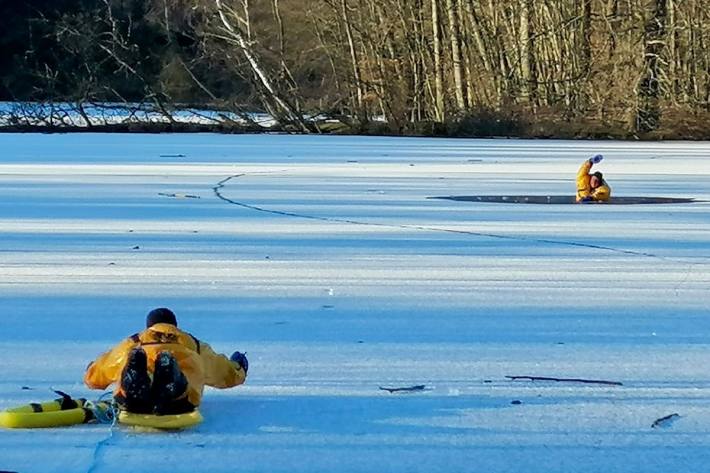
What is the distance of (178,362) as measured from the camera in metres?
3.83

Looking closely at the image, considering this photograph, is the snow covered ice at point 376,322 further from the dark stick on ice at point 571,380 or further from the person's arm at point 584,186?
the person's arm at point 584,186

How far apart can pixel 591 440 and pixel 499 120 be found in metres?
29.7

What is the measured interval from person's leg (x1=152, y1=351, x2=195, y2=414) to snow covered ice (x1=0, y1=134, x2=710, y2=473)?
0.08 metres

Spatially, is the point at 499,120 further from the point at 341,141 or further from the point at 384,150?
the point at 384,150

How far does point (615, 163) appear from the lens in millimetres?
20656

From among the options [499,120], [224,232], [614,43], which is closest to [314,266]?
[224,232]

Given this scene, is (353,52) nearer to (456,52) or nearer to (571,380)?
(456,52)

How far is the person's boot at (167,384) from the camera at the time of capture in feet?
12.0

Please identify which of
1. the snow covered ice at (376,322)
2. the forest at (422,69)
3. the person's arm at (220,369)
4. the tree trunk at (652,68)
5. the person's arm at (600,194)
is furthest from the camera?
the forest at (422,69)

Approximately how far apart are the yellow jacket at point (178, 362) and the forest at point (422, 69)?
28.9m

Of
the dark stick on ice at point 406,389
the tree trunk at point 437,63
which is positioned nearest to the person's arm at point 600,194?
the dark stick on ice at point 406,389

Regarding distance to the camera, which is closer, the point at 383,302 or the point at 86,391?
the point at 86,391

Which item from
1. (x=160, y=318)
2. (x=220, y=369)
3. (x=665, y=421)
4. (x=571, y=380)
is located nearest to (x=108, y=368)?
(x=160, y=318)

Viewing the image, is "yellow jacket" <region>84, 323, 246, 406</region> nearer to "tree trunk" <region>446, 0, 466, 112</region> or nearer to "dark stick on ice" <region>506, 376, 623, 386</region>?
"dark stick on ice" <region>506, 376, 623, 386</region>
